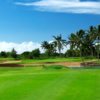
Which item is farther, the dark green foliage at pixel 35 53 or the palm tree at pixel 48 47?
the palm tree at pixel 48 47

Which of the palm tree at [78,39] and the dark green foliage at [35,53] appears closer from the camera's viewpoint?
the palm tree at [78,39]

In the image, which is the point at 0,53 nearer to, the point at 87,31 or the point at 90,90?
the point at 87,31

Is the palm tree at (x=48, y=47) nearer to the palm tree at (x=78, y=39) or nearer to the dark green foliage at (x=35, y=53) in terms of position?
the dark green foliage at (x=35, y=53)

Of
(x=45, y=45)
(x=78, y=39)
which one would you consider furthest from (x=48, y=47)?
(x=78, y=39)

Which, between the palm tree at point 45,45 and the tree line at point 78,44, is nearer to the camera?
the tree line at point 78,44

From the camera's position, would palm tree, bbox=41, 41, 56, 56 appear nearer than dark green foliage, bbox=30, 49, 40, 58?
No

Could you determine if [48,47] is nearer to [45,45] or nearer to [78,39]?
[45,45]

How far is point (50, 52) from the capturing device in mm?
147625

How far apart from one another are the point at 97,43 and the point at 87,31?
18.1ft

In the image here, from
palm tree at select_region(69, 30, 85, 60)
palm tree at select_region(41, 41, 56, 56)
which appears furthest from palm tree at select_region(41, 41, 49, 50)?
palm tree at select_region(69, 30, 85, 60)

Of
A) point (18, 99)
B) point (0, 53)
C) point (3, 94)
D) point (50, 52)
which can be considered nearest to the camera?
point (18, 99)

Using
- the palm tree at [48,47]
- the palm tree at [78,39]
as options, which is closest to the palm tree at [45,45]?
the palm tree at [48,47]

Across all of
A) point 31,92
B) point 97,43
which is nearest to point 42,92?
point 31,92

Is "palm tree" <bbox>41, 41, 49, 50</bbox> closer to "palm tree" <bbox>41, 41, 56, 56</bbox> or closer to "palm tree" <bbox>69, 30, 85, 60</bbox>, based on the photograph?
"palm tree" <bbox>41, 41, 56, 56</bbox>
